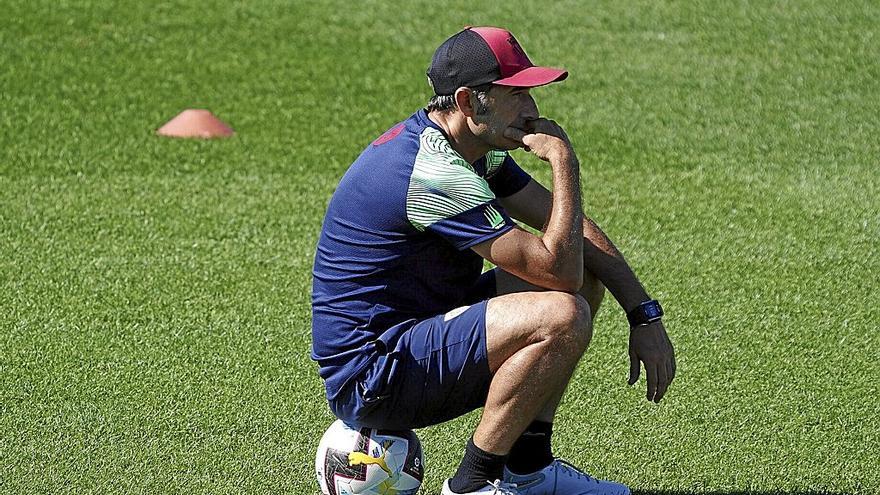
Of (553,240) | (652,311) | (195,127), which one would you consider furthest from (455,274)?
(195,127)

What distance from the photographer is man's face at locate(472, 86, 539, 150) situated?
3.96 m

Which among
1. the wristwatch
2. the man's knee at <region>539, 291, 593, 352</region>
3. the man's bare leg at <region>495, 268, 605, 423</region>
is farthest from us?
the wristwatch

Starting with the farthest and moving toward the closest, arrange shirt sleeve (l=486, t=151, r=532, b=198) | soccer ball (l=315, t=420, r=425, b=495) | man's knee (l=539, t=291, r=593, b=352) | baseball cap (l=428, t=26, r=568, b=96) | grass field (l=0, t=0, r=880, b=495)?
1. grass field (l=0, t=0, r=880, b=495)
2. shirt sleeve (l=486, t=151, r=532, b=198)
3. soccer ball (l=315, t=420, r=425, b=495)
4. baseball cap (l=428, t=26, r=568, b=96)
5. man's knee (l=539, t=291, r=593, b=352)

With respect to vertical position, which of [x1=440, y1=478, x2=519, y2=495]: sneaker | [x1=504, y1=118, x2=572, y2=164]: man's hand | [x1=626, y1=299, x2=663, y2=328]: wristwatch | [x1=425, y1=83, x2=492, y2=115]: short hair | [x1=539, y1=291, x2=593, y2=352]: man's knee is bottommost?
[x1=440, y1=478, x2=519, y2=495]: sneaker

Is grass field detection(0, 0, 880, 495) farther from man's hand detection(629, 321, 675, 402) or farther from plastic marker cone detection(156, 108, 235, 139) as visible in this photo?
man's hand detection(629, 321, 675, 402)

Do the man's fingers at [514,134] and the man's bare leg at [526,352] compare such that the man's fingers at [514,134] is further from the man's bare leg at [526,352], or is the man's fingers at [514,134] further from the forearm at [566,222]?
the man's bare leg at [526,352]

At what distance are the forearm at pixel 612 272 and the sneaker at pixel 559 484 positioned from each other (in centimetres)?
59

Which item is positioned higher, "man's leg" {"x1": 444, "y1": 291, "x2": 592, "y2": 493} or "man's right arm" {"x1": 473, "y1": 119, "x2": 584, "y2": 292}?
"man's right arm" {"x1": 473, "y1": 119, "x2": 584, "y2": 292}

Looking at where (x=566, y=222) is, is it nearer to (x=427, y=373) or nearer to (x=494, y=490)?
(x=427, y=373)

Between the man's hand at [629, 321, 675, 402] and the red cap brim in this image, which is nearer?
the red cap brim

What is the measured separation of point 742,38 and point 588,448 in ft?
23.5

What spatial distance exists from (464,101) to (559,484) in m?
1.33

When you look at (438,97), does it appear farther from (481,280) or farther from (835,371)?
(835,371)

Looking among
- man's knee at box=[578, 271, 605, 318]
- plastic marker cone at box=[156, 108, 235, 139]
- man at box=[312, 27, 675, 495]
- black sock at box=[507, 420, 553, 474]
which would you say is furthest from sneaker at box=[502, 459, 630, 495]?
plastic marker cone at box=[156, 108, 235, 139]
